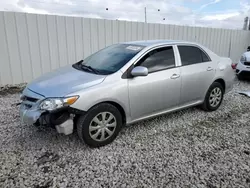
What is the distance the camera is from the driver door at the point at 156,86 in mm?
3064

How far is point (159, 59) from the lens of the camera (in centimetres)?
337

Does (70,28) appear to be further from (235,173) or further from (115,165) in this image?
(235,173)

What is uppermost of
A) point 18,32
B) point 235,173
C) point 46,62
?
point 18,32

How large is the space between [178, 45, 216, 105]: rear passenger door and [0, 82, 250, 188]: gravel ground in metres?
0.53

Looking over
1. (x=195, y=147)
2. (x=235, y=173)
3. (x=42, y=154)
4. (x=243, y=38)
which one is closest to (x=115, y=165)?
(x=42, y=154)

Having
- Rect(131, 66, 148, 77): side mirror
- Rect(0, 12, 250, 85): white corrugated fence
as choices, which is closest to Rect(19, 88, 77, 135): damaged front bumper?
Rect(131, 66, 148, 77): side mirror

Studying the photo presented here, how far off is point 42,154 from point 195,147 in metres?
2.20

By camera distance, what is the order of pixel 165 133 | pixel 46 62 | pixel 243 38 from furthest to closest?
pixel 243 38 → pixel 46 62 → pixel 165 133

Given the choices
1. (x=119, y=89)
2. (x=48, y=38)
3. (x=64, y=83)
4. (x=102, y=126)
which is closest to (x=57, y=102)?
(x=64, y=83)

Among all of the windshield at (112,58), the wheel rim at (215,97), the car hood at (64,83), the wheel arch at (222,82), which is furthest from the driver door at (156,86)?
the wheel arch at (222,82)

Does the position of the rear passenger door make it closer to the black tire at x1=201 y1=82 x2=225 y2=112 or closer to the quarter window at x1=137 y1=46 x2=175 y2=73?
the black tire at x1=201 y1=82 x2=225 y2=112

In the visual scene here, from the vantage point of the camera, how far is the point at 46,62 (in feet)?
20.4

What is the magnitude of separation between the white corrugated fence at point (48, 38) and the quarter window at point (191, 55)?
12.6 feet

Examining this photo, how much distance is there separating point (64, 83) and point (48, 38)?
12.9 ft
